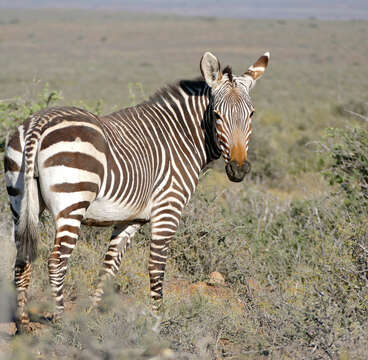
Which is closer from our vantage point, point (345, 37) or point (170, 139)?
point (170, 139)

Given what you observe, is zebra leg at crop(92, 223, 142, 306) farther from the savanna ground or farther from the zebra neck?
the zebra neck

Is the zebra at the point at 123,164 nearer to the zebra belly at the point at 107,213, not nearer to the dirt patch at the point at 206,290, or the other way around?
the zebra belly at the point at 107,213

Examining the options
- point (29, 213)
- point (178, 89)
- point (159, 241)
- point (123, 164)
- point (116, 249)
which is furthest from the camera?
point (178, 89)

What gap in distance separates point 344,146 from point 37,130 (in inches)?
188

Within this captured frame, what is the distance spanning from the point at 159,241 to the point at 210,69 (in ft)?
5.56

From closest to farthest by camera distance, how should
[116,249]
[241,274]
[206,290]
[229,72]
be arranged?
[229,72] → [116,249] → [206,290] → [241,274]

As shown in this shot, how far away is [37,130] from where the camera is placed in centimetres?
429

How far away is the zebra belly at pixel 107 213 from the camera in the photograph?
4586 millimetres

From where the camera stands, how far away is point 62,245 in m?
4.30

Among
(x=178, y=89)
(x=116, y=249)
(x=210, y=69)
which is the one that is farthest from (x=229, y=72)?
(x=116, y=249)

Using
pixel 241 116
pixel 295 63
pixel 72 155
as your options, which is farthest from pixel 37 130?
pixel 295 63

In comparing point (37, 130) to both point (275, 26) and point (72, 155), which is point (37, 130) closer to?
point (72, 155)

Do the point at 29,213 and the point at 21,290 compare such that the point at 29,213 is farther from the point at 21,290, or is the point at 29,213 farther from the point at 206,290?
the point at 206,290

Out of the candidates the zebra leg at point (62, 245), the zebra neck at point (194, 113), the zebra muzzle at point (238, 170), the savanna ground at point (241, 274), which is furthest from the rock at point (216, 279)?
the zebra leg at point (62, 245)
